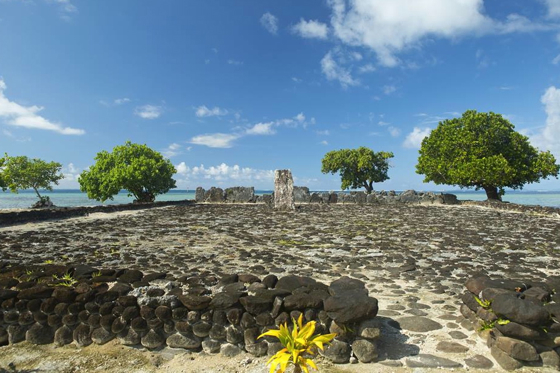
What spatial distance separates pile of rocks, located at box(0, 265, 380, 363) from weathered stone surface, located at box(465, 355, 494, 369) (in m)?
0.99

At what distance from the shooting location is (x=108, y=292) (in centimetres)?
465

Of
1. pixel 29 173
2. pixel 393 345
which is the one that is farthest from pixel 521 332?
pixel 29 173

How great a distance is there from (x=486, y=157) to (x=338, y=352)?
30774mm

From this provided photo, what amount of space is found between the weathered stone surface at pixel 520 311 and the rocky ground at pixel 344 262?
0.50 metres

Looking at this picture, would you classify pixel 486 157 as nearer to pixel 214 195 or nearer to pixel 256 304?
pixel 214 195

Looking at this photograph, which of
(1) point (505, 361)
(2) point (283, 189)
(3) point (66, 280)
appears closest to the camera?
(1) point (505, 361)

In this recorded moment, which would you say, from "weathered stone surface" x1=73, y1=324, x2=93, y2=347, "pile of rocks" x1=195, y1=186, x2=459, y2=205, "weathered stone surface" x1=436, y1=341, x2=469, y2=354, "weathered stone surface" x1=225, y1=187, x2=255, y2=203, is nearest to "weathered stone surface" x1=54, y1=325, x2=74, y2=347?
"weathered stone surface" x1=73, y1=324, x2=93, y2=347

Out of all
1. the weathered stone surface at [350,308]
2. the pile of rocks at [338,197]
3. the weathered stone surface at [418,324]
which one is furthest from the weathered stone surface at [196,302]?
the pile of rocks at [338,197]

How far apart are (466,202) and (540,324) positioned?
96.3ft

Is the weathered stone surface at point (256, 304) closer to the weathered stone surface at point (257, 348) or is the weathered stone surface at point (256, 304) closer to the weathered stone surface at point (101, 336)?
the weathered stone surface at point (257, 348)

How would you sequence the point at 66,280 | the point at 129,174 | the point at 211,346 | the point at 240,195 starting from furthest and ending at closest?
the point at 240,195
the point at 129,174
the point at 66,280
the point at 211,346

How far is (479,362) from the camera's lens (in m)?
3.61

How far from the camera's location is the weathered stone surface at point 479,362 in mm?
3561

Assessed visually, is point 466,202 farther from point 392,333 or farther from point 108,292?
point 108,292
